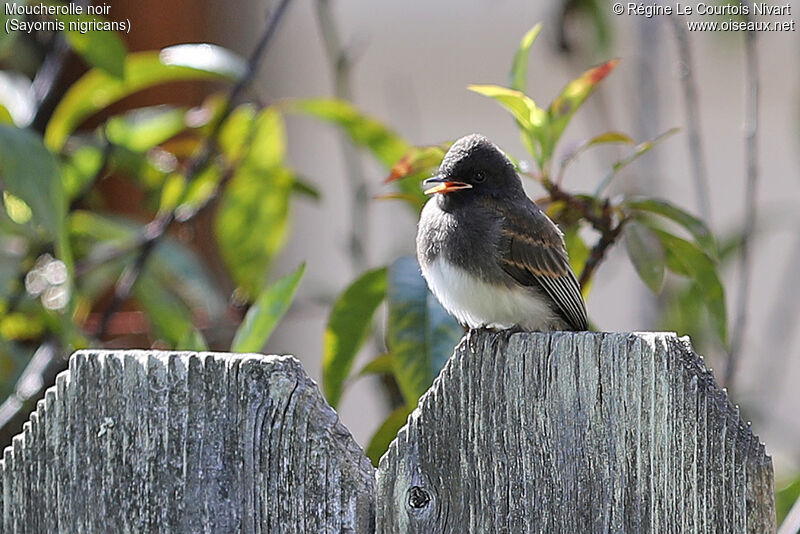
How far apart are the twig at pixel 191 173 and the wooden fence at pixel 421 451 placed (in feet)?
4.75

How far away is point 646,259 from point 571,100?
42 cm

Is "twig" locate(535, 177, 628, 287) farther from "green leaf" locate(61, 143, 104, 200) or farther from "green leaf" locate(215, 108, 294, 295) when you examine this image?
"green leaf" locate(61, 143, 104, 200)

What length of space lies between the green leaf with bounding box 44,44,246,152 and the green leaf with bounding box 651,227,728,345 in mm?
1422

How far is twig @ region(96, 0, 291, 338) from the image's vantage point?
9.37 feet

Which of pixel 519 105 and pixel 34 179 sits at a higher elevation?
pixel 519 105

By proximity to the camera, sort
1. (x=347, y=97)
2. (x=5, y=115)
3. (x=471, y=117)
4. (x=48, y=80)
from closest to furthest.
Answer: (x=5, y=115)
(x=48, y=80)
(x=347, y=97)
(x=471, y=117)

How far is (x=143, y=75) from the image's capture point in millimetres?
3070

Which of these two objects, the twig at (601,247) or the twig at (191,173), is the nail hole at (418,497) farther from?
the twig at (191,173)

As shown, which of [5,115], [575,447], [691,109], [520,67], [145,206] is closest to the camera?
[575,447]

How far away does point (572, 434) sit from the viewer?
1338 millimetres

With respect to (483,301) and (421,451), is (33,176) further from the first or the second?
(421,451)

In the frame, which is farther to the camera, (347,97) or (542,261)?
(347,97)

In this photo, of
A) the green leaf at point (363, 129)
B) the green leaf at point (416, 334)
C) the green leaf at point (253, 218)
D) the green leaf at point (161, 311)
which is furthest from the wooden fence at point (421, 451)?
the green leaf at point (253, 218)

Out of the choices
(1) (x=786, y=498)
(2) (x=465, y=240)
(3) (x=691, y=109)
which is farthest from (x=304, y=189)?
(1) (x=786, y=498)
